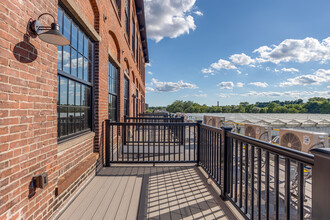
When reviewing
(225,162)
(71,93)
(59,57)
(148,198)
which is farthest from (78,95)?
(225,162)

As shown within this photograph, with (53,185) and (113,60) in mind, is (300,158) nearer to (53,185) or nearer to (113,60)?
(53,185)

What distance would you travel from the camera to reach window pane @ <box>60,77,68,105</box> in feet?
8.18

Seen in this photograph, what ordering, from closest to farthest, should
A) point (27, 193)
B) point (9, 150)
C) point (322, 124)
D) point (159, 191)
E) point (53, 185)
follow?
point (9, 150)
point (27, 193)
point (53, 185)
point (159, 191)
point (322, 124)

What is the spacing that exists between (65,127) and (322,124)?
56.0 ft

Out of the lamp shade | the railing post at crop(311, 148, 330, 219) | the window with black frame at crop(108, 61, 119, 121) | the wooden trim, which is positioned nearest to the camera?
the railing post at crop(311, 148, 330, 219)

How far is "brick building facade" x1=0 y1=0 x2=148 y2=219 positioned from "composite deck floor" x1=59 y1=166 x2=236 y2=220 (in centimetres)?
26

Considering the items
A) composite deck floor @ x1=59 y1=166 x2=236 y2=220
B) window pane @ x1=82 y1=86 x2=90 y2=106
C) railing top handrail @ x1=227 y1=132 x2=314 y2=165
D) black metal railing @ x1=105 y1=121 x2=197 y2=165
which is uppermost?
window pane @ x1=82 y1=86 x2=90 y2=106

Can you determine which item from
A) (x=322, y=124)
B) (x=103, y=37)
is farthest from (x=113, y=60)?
(x=322, y=124)

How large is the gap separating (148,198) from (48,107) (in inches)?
74.9

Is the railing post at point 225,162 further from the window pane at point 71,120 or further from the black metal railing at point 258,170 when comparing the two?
the window pane at point 71,120

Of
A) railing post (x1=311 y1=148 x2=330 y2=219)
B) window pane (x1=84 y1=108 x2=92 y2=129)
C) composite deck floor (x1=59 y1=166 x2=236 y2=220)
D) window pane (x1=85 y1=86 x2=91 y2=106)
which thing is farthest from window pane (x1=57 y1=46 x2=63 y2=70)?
railing post (x1=311 y1=148 x2=330 y2=219)

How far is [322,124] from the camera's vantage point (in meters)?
13.2

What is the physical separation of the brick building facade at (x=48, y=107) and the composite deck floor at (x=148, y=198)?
26 centimetres

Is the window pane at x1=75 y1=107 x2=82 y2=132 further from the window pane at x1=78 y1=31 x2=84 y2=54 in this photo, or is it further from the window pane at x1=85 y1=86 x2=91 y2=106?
the window pane at x1=78 y1=31 x2=84 y2=54
